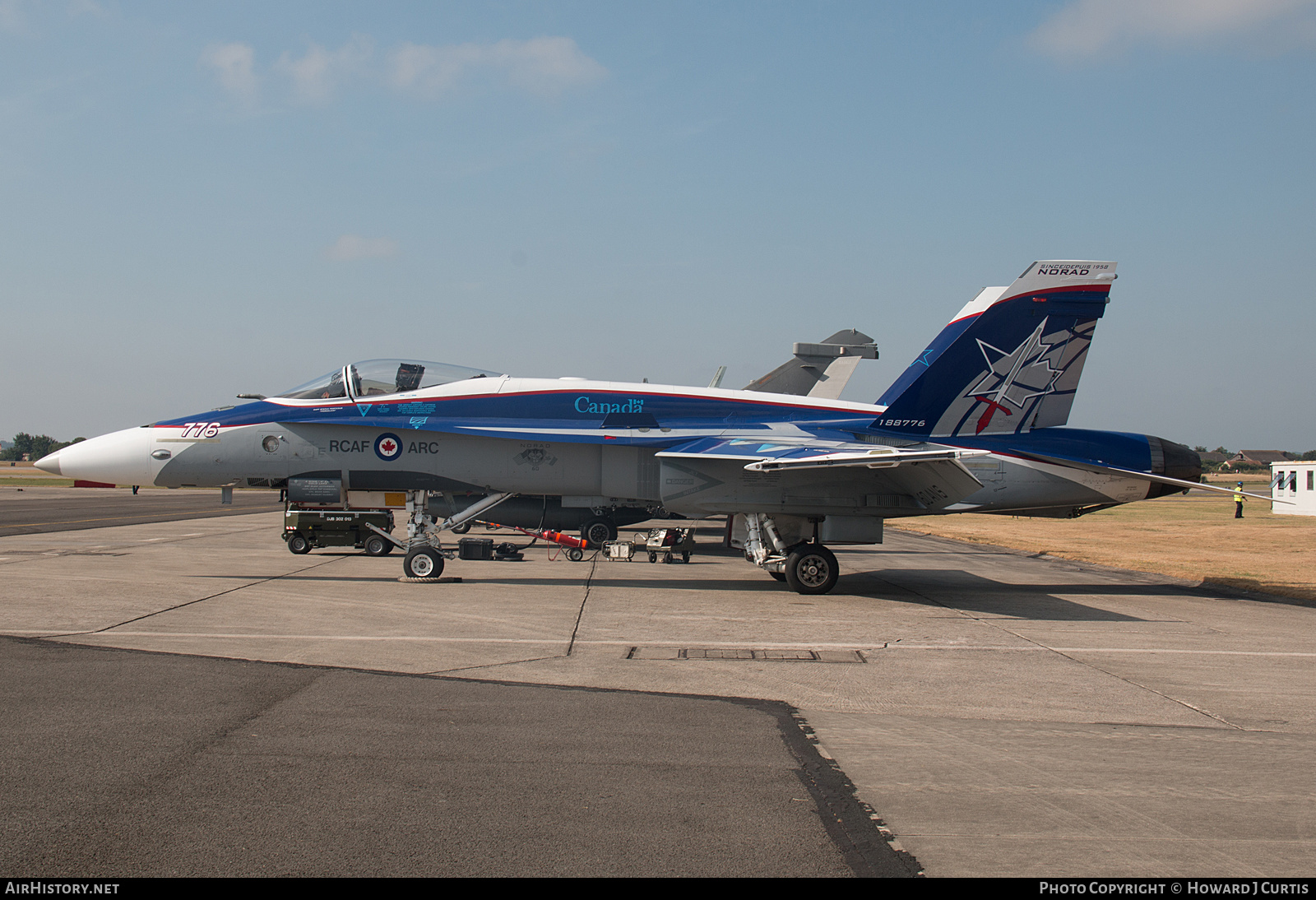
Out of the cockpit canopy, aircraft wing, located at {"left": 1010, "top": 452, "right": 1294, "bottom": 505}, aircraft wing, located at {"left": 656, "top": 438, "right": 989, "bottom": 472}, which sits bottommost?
aircraft wing, located at {"left": 1010, "top": 452, "right": 1294, "bottom": 505}

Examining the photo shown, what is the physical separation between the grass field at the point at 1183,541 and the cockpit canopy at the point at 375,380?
535 inches

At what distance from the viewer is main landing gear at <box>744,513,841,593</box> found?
1286cm

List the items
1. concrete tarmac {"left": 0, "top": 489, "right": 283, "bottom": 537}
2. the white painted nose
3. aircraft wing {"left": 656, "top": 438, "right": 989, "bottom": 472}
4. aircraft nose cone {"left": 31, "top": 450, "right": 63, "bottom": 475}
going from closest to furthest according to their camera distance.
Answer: aircraft wing {"left": 656, "top": 438, "right": 989, "bottom": 472}, aircraft nose cone {"left": 31, "top": 450, "right": 63, "bottom": 475}, the white painted nose, concrete tarmac {"left": 0, "top": 489, "right": 283, "bottom": 537}

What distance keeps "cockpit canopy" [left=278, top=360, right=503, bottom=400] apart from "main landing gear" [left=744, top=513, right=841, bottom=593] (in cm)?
507

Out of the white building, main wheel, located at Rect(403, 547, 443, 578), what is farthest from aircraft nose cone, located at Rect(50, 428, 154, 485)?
the white building

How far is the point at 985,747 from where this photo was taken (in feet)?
17.4

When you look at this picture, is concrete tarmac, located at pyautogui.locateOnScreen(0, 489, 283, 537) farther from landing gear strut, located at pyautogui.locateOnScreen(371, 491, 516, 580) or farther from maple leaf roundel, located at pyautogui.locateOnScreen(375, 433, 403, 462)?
maple leaf roundel, located at pyautogui.locateOnScreen(375, 433, 403, 462)

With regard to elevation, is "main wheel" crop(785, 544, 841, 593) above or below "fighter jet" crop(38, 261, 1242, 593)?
below

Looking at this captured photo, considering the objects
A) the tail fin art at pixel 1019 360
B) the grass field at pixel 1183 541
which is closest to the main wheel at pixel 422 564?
the tail fin art at pixel 1019 360

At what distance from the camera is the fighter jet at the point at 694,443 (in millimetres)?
12938

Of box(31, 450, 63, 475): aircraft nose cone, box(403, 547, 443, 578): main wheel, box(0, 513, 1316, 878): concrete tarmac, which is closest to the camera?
box(0, 513, 1316, 878): concrete tarmac

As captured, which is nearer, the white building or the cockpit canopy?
the cockpit canopy

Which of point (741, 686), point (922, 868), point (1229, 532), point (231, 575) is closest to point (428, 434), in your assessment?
point (231, 575)
